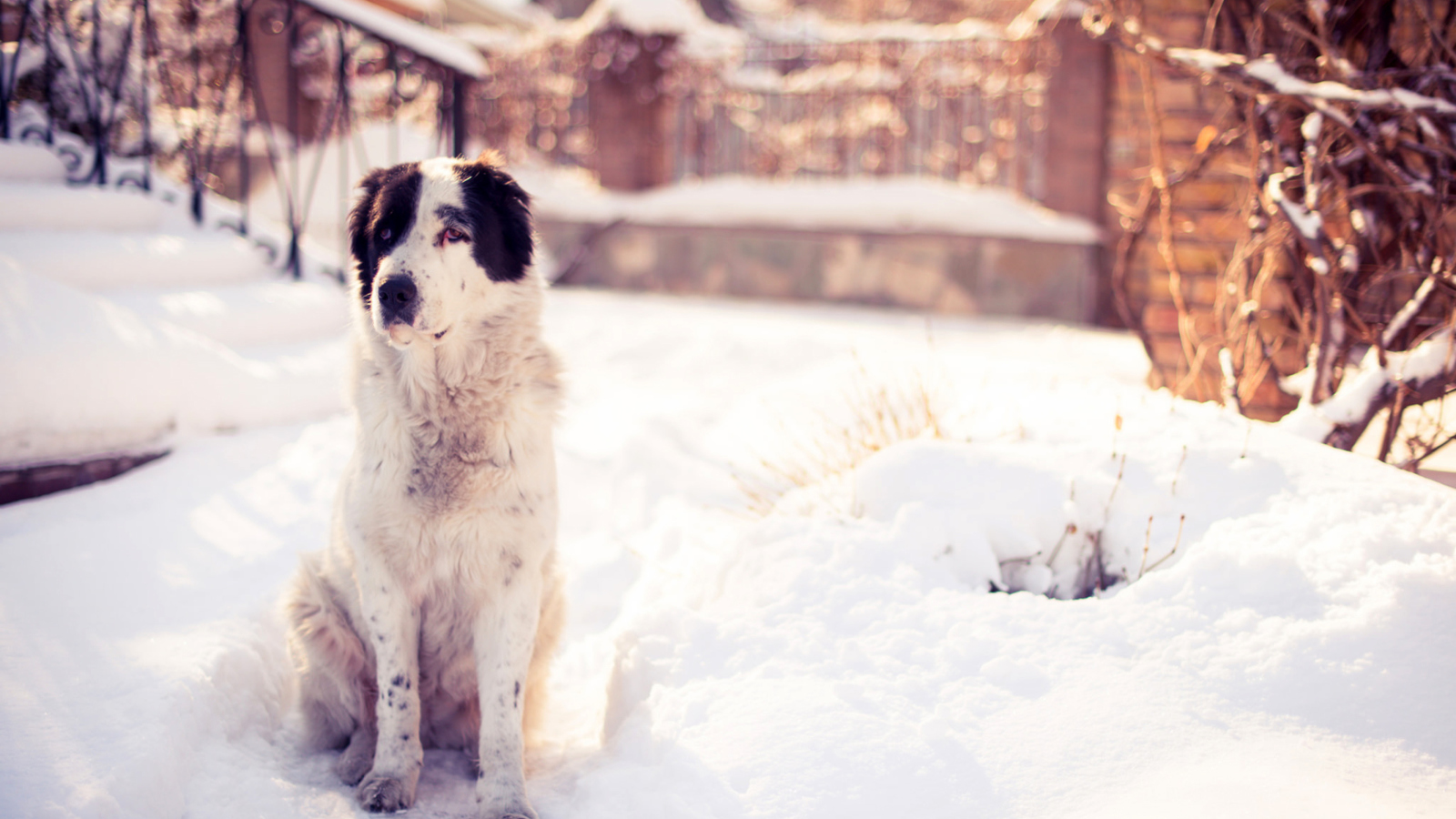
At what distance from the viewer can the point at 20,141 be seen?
149 inches

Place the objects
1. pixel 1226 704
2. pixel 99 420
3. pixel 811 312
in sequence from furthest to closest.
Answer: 1. pixel 811 312
2. pixel 99 420
3. pixel 1226 704

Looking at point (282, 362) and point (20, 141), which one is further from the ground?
point (20, 141)

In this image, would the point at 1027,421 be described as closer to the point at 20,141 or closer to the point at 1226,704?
the point at 1226,704

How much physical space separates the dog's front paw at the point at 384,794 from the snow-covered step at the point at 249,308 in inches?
77.6

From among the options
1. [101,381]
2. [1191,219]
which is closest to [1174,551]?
[1191,219]

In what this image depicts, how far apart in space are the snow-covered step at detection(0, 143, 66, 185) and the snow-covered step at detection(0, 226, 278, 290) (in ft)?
1.36

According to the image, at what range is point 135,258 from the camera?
3605 millimetres

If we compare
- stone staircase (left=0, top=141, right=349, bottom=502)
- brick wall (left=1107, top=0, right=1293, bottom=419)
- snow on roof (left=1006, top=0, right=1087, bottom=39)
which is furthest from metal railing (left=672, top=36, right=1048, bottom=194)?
stone staircase (left=0, top=141, right=349, bottom=502)

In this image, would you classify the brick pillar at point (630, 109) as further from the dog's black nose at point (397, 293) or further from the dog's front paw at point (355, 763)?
the dog's front paw at point (355, 763)

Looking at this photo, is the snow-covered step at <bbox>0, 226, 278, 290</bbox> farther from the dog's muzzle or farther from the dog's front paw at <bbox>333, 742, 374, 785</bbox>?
the dog's front paw at <bbox>333, 742, 374, 785</bbox>

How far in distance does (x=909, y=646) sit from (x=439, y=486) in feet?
3.93

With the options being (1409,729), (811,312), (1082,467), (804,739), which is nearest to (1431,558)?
(1409,729)

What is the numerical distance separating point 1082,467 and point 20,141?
4836 millimetres

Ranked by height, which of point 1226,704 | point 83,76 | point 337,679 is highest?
point 83,76
